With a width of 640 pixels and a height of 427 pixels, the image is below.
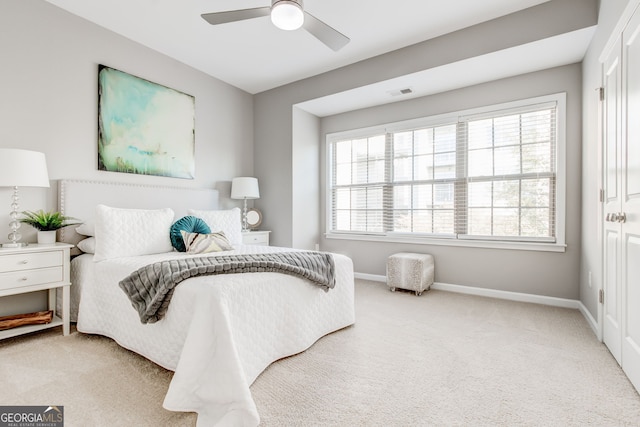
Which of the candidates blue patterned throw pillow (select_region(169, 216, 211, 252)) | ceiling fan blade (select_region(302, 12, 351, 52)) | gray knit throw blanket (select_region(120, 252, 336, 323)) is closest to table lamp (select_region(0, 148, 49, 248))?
blue patterned throw pillow (select_region(169, 216, 211, 252))

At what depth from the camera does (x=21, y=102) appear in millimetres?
2566

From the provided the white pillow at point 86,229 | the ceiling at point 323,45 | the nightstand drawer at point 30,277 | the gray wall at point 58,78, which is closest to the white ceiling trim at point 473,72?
the ceiling at point 323,45

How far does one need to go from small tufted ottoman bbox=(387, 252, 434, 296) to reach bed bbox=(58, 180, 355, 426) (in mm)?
1270

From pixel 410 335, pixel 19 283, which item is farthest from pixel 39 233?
pixel 410 335

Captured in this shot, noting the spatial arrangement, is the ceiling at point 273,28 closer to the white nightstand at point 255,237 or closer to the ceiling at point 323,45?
the ceiling at point 323,45

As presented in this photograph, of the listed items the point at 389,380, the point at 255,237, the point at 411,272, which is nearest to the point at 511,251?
the point at 411,272

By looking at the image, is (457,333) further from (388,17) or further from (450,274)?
(388,17)

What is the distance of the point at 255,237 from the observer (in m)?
4.22

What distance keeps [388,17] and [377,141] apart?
1.80 metres

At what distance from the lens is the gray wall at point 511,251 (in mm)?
3172

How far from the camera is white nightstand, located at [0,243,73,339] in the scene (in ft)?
7.16

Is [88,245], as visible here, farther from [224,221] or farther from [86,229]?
[224,221]

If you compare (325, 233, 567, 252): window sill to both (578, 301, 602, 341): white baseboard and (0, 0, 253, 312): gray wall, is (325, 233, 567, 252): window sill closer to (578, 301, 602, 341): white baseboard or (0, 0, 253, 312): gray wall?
(578, 301, 602, 341): white baseboard

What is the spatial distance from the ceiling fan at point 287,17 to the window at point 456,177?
2095mm
